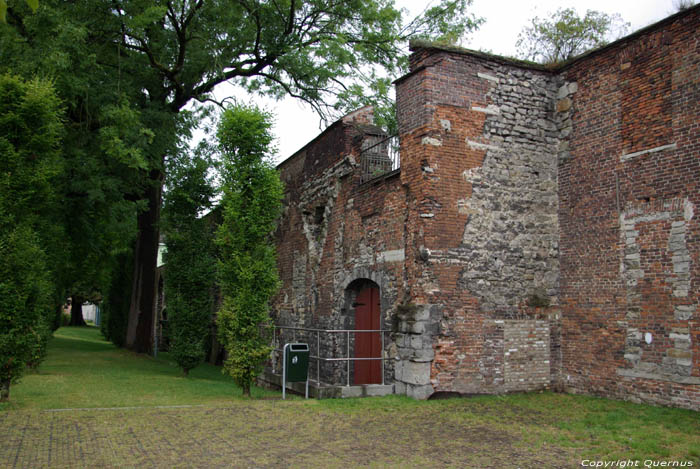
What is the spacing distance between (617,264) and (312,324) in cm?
773

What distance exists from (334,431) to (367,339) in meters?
4.92

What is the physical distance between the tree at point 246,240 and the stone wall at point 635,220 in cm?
551

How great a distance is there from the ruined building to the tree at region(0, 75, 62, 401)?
455 cm

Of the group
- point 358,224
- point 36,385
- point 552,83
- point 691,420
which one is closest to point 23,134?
point 36,385

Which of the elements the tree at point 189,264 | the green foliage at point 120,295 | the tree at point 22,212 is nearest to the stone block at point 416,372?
the tree at point 22,212

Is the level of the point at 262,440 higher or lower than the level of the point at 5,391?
lower

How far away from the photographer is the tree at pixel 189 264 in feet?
46.8

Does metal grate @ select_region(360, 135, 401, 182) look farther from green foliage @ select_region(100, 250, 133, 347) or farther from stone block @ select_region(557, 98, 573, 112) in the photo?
green foliage @ select_region(100, 250, 133, 347)

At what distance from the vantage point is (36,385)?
10.8 m

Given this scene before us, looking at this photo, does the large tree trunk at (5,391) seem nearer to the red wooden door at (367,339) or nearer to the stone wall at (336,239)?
the stone wall at (336,239)

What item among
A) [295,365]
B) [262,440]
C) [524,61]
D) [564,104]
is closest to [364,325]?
[295,365]

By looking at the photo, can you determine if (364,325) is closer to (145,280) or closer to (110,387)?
(110,387)

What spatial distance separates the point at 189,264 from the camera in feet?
47.5

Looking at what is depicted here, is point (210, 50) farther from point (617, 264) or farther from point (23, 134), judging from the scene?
point (617, 264)
